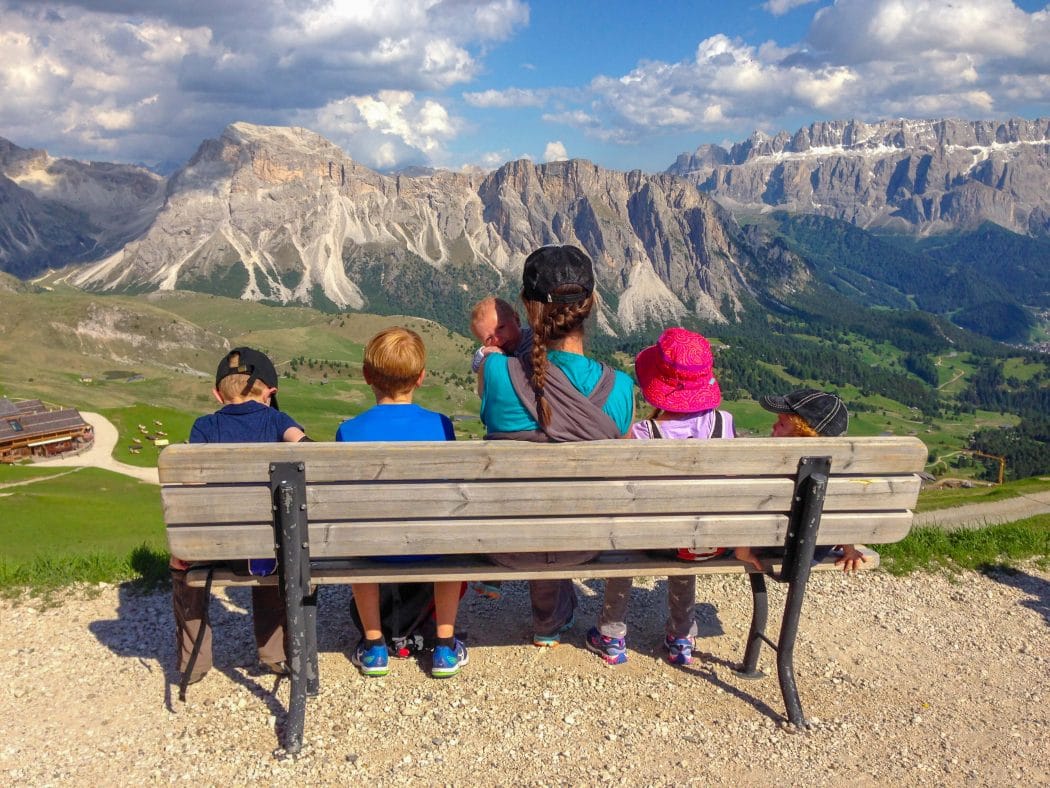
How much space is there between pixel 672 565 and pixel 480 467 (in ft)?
6.97

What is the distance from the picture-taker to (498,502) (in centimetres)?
577

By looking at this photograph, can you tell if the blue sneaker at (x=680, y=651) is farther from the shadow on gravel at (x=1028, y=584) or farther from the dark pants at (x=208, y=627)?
the shadow on gravel at (x=1028, y=584)

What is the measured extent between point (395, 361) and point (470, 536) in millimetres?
1724

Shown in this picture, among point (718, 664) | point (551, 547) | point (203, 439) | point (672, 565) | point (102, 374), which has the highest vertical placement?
point (203, 439)

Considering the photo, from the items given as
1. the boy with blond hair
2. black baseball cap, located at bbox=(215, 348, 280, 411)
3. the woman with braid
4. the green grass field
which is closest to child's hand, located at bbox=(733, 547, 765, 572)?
the woman with braid

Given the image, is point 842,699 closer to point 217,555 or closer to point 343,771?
point 343,771

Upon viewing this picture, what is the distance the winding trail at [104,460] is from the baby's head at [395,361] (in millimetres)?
75960

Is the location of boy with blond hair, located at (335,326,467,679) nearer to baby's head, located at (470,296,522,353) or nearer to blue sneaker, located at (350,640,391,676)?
blue sneaker, located at (350,640,391,676)

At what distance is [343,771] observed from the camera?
588 centimetres

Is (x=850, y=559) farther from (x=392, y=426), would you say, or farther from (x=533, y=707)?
(x=392, y=426)

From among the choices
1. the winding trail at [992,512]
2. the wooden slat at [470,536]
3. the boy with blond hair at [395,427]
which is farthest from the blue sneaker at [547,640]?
the winding trail at [992,512]

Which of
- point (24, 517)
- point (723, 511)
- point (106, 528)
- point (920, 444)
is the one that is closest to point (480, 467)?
point (723, 511)

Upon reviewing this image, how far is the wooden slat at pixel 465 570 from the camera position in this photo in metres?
6.18

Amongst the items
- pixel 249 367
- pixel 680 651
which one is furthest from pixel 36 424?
pixel 680 651
